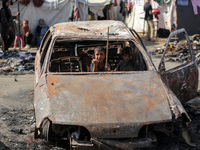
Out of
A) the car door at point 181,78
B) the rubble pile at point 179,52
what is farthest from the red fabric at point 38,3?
the car door at point 181,78

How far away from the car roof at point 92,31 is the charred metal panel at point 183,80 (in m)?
0.91

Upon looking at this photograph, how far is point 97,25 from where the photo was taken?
5.58 meters

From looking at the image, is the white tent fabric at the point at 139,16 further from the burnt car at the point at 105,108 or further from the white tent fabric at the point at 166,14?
the burnt car at the point at 105,108

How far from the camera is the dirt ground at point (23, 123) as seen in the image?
447 cm

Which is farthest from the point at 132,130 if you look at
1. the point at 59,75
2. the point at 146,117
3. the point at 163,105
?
the point at 59,75

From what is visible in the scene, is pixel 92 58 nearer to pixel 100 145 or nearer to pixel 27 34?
pixel 100 145

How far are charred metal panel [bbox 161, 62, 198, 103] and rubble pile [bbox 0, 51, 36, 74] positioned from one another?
218 inches

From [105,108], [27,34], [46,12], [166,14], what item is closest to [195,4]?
[166,14]

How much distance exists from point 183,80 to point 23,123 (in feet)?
9.08

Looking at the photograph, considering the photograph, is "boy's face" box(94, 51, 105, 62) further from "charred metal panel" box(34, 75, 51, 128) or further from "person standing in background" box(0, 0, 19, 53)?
"person standing in background" box(0, 0, 19, 53)

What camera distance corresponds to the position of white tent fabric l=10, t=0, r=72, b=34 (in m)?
15.8

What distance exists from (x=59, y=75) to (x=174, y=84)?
1.91 meters

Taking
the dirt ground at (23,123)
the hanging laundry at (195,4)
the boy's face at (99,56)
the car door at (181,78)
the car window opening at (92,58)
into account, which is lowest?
the dirt ground at (23,123)

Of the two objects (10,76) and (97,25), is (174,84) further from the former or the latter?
(10,76)
